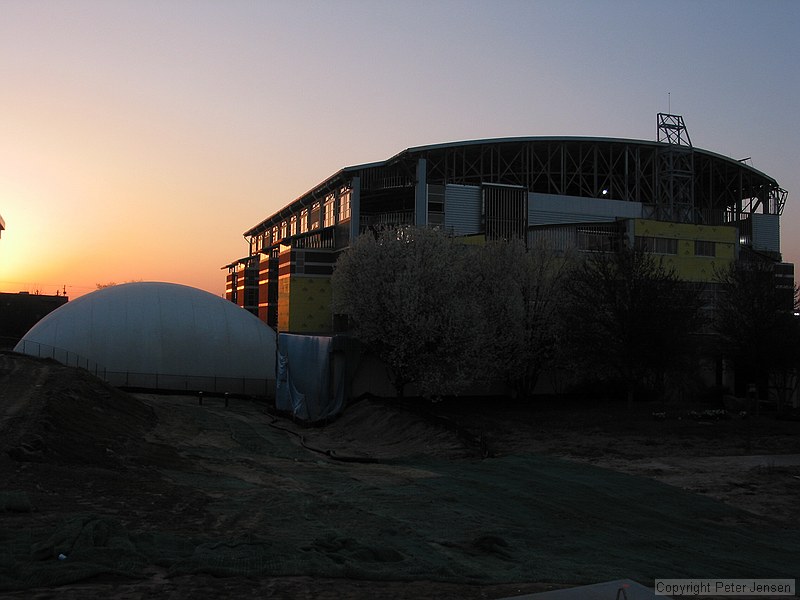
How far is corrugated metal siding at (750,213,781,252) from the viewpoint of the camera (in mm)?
88000

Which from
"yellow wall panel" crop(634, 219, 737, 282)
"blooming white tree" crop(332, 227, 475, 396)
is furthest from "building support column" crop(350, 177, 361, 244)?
"blooming white tree" crop(332, 227, 475, 396)

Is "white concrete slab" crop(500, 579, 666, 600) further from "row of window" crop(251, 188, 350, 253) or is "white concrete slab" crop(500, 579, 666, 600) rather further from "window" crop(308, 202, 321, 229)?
"window" crop(308, 202, 321, 229)

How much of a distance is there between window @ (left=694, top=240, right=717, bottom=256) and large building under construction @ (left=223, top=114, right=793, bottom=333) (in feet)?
0.32

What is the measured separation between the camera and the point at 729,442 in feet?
93.4

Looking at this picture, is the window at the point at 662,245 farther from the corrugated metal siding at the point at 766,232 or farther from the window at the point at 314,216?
the window at the point at 314,216

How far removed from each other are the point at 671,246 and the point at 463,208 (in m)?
20.4

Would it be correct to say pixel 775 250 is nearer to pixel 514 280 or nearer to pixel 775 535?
pixel 514 280

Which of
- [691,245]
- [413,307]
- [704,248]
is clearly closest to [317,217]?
[691,245]

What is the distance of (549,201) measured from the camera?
7712 cm

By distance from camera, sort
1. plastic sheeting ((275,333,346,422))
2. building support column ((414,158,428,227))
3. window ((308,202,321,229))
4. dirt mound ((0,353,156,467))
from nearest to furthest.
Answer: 1. dirt mound ((0,353,156,467))
2. plastic sheeting ((275,333,346,422))
3. building support column ((414,158,428,227))
4. window ((308,202,321,229))

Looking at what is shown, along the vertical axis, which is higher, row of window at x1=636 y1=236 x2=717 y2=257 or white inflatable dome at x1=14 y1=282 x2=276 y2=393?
row of window at x1=636 y1=236 x2=717 y2=257

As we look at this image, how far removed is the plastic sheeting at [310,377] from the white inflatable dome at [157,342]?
11204 mm

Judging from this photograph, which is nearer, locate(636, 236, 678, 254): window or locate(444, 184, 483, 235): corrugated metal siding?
locate(636, 236, 678, 254): window

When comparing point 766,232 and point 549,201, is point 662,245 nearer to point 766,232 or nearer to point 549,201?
point 549,201
